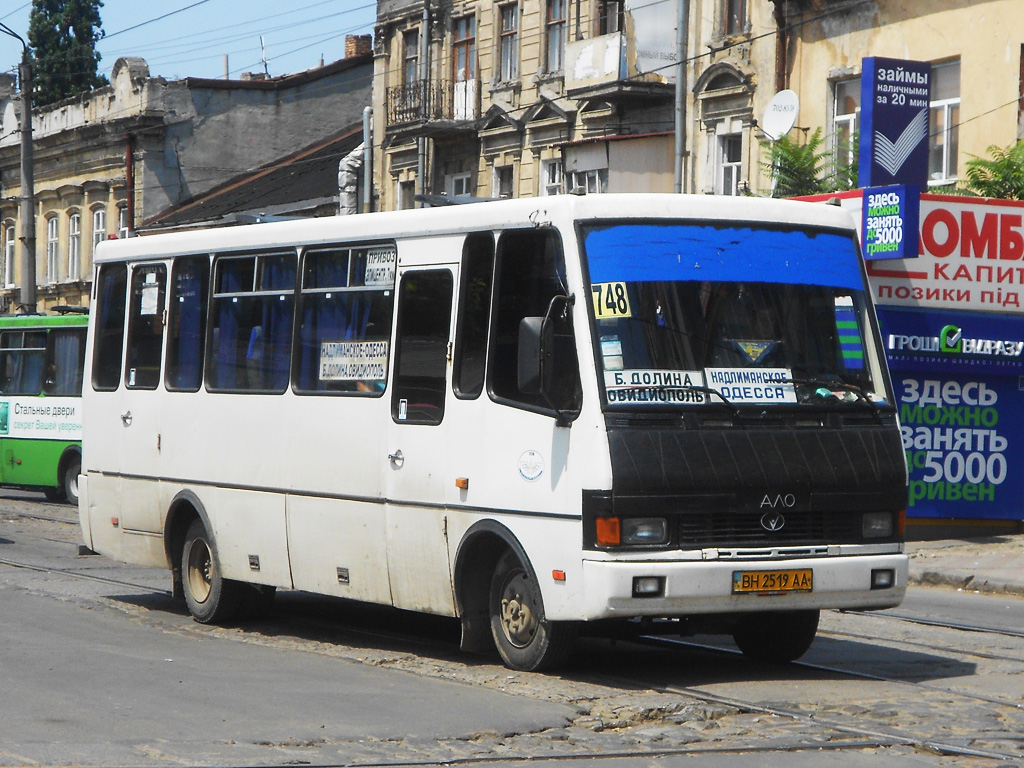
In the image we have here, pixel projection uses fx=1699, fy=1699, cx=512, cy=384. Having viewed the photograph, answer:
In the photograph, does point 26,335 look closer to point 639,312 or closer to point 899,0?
point 899,0

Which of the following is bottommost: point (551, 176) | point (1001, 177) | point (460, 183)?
point (1001, 177)

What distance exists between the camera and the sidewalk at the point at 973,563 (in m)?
15.6

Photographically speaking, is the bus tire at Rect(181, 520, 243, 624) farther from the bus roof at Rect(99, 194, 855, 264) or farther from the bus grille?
the bus grille

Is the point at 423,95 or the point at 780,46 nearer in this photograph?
the point at 780,46

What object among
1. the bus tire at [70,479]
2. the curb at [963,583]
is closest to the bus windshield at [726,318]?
the curb at [963,583]

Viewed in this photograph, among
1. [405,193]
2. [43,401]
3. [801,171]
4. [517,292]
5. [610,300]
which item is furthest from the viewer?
[405,193]

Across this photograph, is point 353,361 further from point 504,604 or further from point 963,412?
point 963,412

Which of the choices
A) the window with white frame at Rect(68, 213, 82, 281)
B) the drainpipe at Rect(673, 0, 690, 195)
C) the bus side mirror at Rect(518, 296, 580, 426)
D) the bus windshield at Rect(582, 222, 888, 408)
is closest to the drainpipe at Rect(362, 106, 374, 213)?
the drainpipe at Rect(673, 0, 690, 195)

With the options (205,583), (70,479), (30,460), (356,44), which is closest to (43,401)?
(30,460)

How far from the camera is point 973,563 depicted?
17016 mm

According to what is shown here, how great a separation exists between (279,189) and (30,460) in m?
20.6

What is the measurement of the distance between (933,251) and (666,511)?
36.7ft

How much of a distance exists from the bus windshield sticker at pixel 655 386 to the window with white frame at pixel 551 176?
27.2m

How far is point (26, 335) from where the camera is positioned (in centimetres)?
2819
